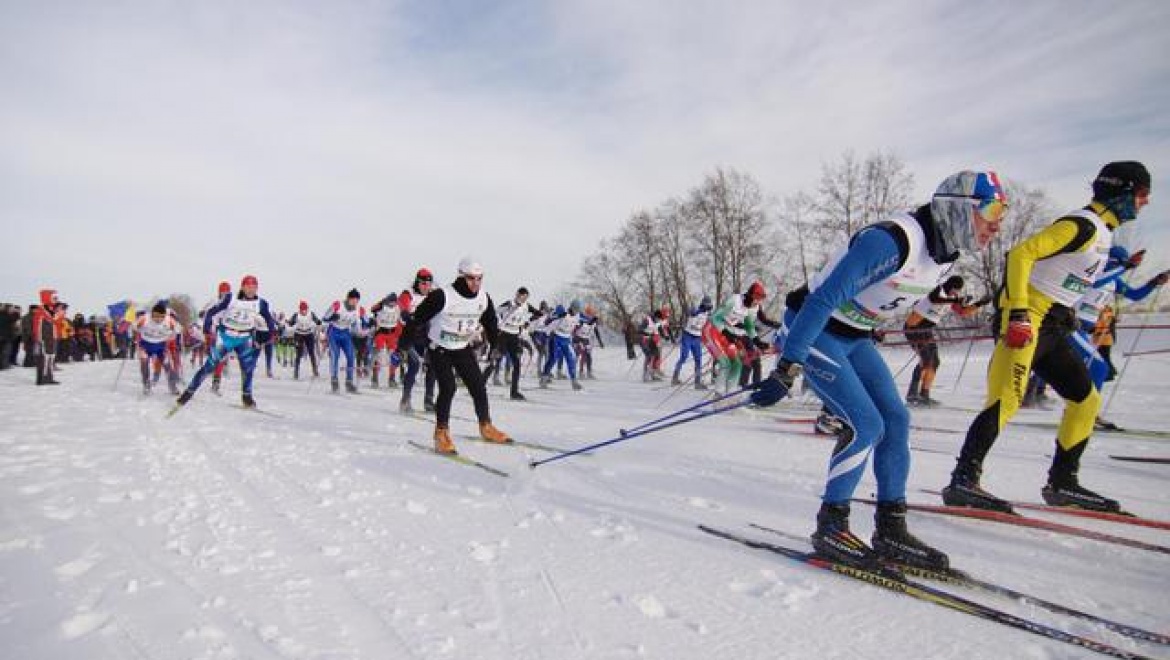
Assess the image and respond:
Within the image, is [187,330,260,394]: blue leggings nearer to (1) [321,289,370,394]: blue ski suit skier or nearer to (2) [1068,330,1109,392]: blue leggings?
(1) [321,289,370,394]: blue ski suit skier

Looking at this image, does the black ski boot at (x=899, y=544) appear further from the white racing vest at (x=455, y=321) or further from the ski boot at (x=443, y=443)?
the white racing vest at (x=455, y=321)

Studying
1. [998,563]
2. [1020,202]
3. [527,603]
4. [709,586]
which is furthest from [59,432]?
[1020,202]

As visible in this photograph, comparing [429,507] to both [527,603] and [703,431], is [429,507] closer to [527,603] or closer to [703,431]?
[527,603]

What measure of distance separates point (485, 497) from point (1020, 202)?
48.1 metres

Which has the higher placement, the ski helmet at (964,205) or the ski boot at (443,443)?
the ski helmet at (964,205)

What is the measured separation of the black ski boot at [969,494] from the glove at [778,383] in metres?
1.90

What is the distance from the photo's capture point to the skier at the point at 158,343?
41.8 ft

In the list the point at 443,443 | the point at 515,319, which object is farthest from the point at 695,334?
the point at 443,443

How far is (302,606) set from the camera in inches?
106

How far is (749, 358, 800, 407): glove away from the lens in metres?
3.26

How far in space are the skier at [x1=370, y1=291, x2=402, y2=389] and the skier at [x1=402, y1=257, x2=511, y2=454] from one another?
746 centimetres

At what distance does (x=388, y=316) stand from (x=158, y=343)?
4673 millimetres

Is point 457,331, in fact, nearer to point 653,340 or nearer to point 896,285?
point 896,285

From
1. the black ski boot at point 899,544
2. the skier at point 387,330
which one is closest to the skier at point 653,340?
the skier at point 387,330
